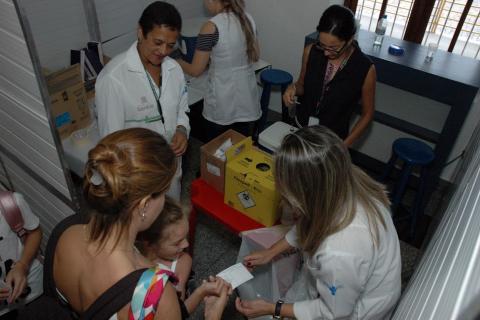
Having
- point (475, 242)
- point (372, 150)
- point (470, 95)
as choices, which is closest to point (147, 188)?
point (475, 242)

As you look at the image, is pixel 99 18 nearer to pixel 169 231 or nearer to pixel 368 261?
pixel 169 231

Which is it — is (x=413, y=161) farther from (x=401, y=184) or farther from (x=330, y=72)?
(x=330, y=72)

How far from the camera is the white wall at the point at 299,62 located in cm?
321

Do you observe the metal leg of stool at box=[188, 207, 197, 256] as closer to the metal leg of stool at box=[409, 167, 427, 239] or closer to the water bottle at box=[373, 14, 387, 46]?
the metal leg of stool at box=[409, 167, 427, 239]

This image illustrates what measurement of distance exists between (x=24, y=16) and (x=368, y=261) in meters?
1.44

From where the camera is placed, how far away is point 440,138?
9.58 ft

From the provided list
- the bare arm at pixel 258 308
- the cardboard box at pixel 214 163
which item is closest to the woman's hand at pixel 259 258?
the bare arm at pixel 258 308

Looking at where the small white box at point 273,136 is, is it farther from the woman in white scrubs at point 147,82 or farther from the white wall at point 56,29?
the white wall at point 56,29

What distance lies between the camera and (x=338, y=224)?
132 cm

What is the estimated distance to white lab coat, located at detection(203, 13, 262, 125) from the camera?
8.67 ft

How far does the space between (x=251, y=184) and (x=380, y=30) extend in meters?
1.90

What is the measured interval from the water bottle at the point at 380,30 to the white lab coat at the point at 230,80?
1.07 metres

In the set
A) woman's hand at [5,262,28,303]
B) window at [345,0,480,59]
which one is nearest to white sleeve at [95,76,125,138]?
woman's hand at [5,262,28,303]

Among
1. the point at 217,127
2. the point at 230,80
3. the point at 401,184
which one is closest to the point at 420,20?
the point at 401,184
